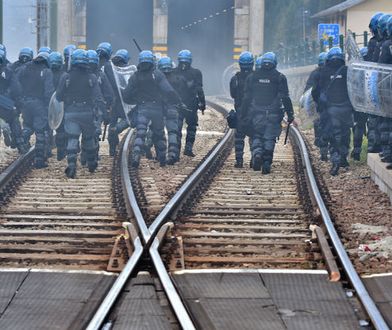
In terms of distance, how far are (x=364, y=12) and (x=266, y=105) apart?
3225 cm

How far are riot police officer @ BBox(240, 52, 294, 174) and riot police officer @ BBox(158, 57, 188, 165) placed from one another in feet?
5.49

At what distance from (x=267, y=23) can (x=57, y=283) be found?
57.0 meters

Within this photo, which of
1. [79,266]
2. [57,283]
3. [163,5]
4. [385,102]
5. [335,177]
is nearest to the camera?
[57,283]

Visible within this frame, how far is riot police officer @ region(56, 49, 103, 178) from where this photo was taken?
52.5 ft

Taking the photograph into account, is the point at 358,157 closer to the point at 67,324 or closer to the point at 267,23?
the point at 67,324

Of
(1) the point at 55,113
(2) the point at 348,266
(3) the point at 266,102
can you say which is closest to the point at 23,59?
(1) the point at 55,113

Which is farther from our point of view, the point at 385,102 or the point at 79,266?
the point at 385,102

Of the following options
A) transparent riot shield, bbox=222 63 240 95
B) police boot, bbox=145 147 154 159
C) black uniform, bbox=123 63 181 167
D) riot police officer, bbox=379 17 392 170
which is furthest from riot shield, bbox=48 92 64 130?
transparent riot shield, bbox=222 63 240 95

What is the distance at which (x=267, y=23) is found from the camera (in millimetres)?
64312

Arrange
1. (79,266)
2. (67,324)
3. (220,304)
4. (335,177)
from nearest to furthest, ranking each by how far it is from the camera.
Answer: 1. (67,324)
2. (220,304)
3. (79,266)
4. (335,177)

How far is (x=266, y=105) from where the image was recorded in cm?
1677

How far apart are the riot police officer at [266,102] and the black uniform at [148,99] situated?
4.28ft

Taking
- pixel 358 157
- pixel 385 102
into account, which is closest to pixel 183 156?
pixel 358 157

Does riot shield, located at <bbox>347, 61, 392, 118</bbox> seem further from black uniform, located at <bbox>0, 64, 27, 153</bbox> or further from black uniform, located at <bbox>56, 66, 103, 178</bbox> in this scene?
black uniform, located at <bbox>0, 64, 27, 153</bbox>
